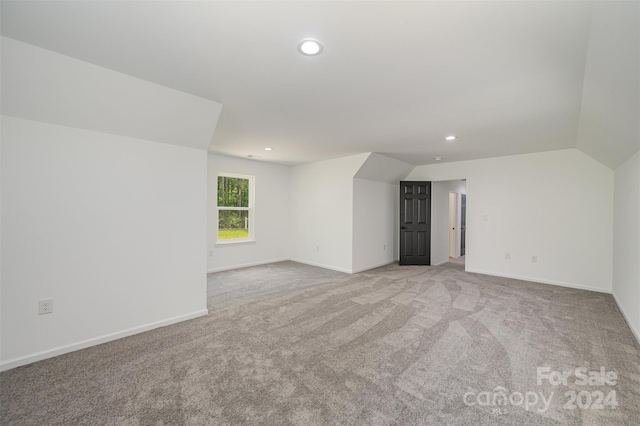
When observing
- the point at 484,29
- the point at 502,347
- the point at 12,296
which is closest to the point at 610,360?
the point at 502,347

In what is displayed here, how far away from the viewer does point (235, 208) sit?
5.74 m

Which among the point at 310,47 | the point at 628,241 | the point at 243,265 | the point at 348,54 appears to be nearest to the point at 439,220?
the point at 628,241

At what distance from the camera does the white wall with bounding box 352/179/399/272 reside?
17.5 ft

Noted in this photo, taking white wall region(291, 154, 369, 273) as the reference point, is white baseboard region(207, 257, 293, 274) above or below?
below

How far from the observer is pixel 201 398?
5.64 feet

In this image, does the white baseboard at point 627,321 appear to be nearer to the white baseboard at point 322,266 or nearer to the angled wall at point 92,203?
the white baseboard at point 322,266

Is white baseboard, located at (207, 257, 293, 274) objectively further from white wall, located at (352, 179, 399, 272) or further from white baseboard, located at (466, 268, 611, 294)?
white baseboard, located at (466, 268, 611, 294)

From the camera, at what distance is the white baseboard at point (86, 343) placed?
204cm

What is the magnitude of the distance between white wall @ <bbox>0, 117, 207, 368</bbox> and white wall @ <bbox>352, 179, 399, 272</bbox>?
313cm

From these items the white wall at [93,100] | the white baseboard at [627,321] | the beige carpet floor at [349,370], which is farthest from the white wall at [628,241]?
the white wall at [93,100]

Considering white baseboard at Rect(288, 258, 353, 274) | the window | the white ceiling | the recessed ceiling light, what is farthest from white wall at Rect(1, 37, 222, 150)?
white baseboard at Rect(288, 258, 353, 274)

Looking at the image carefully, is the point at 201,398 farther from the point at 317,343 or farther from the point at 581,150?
the point at 581,150

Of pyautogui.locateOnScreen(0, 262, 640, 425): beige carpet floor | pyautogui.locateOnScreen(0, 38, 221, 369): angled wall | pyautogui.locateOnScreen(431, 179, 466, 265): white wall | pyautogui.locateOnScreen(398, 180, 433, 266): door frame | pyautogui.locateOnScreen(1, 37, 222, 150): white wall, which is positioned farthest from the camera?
pyautogui.locateOnScreen(431, 179, 466, 265): white wall

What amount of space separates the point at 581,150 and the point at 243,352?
566cm
